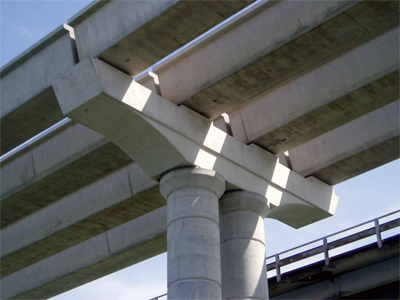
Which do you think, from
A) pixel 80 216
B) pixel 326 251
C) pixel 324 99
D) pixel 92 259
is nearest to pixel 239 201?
pixel 324 99

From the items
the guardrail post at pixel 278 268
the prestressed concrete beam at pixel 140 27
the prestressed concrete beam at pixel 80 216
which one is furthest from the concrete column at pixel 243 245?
the guardrail post at pixel 278 268

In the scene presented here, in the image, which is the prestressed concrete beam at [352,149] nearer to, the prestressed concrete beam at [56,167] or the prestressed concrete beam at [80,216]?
the prestressed concrete beam at [80,216]

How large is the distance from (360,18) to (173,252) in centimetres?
623

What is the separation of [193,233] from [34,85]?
4954 mm

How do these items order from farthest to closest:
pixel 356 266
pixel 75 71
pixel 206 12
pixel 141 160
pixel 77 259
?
pixel 77 259 < pixel 356 266 < pixel 141 160 < pixel 75 71 < pixel 206 12

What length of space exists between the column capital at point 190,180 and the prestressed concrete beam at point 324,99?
6.41ft

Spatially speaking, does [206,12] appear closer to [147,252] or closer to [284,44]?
[284,44]

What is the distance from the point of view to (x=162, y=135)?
55.8 ft

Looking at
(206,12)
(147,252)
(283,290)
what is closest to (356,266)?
(283,290)

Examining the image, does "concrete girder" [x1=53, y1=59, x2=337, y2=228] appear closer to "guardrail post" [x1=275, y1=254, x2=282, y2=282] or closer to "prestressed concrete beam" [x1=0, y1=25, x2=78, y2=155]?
"prestressed concrete beam" [x1=0, y1=25, x2=78, y2=155]

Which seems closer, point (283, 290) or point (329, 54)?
point (329, 54)

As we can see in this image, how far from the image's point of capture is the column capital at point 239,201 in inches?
719

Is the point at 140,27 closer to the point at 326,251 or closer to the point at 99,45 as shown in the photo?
the point at 99,45

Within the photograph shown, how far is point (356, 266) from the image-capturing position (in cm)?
2314
